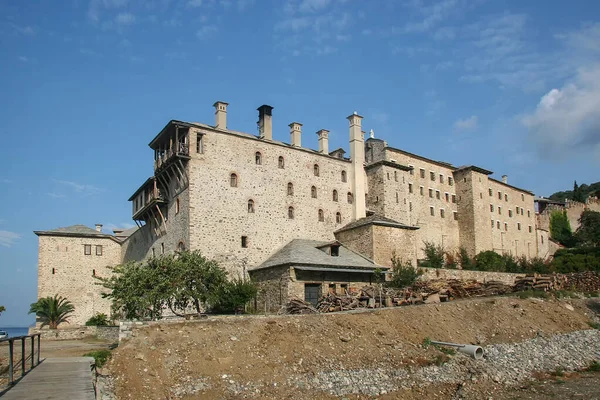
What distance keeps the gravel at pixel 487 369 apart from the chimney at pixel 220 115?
882 inches

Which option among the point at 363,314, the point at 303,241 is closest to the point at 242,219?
the point at 303,241

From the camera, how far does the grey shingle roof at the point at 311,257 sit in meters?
34.6

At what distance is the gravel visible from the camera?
20484 mm

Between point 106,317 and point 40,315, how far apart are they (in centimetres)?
506

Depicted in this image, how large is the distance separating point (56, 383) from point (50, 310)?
1210 inches

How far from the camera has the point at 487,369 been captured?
22734mm

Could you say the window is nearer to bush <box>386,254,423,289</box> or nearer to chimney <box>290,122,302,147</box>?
chimney <box>290,122,302,147</box>

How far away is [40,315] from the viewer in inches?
1783

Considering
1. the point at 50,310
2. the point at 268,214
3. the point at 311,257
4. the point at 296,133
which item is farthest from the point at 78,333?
the point at 296,133

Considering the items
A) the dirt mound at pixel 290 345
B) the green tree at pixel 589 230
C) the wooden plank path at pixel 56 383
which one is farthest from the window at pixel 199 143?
the green tree at pixel 589 230

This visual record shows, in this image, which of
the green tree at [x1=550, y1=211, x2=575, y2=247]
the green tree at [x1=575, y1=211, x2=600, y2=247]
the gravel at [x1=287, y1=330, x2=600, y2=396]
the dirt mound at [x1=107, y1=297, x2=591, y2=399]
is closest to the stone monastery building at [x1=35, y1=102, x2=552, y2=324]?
Result: the dirt mound at [x1=107, y1=297, x2=591, y2=399]

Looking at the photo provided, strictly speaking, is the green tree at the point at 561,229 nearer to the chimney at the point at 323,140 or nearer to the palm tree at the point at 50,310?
the chimney at the point at 323,140

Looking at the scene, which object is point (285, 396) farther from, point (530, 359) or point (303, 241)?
point (303, 241)

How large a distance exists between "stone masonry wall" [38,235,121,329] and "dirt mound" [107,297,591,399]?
27.3 meters
